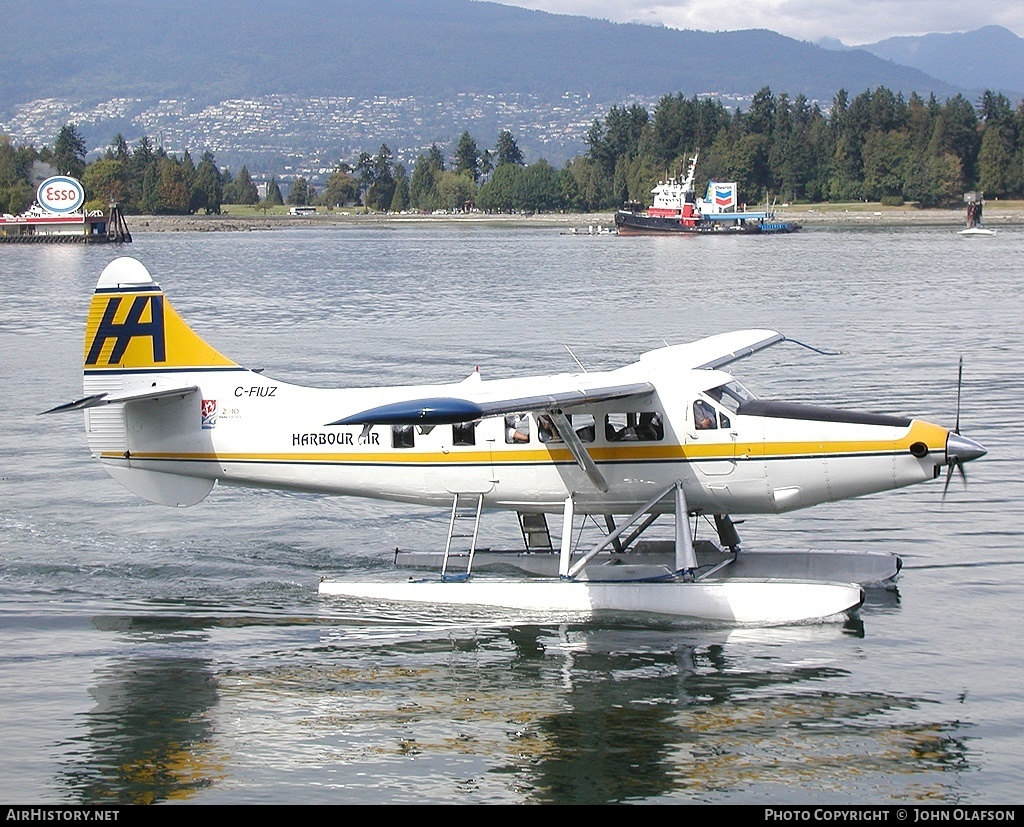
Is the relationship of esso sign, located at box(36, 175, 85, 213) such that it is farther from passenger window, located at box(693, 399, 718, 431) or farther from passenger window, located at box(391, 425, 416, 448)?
passenger window, located at box(693, 399, 718, 431)

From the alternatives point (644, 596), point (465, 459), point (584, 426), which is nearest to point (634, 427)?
point (584, 426)

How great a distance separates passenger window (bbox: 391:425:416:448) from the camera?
44.2 feet

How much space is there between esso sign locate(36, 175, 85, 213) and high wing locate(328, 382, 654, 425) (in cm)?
10744

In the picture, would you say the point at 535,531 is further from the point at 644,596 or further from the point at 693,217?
the point at 693,217

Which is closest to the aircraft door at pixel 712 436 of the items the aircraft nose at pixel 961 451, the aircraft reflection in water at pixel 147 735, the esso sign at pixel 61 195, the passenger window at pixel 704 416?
the passenger window at pixel 704 416

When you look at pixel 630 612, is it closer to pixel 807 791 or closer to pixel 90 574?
pixel 807 791

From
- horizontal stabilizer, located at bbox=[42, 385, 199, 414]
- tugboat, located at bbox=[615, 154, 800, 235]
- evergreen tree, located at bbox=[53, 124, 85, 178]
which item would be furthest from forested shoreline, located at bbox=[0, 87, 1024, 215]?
horizontal stabilizer, located at bbox=[42, 385, 199, 414]

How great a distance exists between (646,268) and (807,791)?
62.1 m

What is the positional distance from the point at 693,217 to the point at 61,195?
52121 mm

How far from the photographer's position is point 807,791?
909cm

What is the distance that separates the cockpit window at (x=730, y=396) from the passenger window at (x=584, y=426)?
1.13 metres

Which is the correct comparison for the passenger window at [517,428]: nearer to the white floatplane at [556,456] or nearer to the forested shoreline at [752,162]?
the white floatplane at [556,456]

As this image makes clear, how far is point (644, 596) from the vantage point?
12.7m
